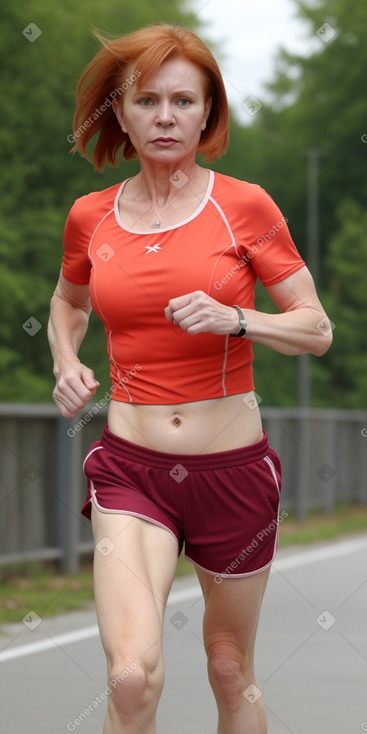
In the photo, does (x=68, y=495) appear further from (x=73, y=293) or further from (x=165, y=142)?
(x=165, y=142)

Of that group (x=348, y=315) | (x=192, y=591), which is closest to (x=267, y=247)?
(x=192, y=591)

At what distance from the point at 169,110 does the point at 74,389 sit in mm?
821

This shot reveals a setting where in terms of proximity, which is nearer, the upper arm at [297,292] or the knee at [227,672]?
the upper arm at [297,292]

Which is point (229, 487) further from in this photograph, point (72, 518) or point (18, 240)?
point (18, 240)

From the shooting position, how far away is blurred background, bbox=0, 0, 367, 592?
12414mm

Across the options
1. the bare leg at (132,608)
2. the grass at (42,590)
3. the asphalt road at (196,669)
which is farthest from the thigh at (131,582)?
the grass at (42,590)

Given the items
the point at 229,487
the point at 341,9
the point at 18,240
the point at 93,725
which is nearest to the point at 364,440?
the point at 18,240

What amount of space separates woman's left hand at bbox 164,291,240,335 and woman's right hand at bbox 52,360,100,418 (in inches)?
17.2

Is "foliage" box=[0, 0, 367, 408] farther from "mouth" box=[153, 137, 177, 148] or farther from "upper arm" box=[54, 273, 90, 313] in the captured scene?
"mouth" box=[153, 137, 177, 148]

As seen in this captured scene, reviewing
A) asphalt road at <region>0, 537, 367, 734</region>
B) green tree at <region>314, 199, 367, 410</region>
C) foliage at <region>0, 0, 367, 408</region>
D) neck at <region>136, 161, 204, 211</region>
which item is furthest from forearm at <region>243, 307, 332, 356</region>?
green tree at <region>314, 199, 367, 410</region>

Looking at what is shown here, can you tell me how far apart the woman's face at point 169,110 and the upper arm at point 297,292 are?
46 cm

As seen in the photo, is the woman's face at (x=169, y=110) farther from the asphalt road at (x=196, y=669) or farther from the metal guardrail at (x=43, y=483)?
the metal guardrail at (x=43, y=483)

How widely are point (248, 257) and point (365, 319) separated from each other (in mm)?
35942

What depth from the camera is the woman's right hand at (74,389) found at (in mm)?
4570
